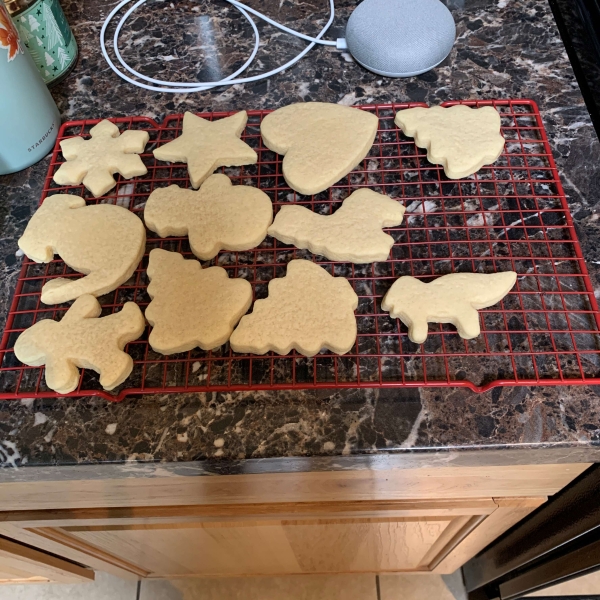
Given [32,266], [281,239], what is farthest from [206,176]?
[32,266]

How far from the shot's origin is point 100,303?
671 mm

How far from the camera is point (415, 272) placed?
2.22 feet

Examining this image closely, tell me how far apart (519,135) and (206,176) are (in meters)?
0.47

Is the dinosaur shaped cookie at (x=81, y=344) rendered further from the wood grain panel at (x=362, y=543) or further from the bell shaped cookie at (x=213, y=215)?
the wood grain panel at (x=362, y=543)

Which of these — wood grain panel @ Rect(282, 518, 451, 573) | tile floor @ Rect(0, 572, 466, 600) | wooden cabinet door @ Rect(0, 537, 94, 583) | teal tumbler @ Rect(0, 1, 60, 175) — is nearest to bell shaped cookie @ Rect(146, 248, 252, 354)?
teal tumbler @ Rect(0, 1, 60, 175)

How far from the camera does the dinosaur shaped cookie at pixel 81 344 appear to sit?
604 millimetres

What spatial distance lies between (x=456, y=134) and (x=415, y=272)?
0.75ft

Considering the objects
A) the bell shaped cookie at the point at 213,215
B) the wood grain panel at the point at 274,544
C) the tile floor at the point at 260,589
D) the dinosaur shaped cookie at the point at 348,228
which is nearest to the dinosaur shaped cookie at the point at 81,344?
the bell shaped cookie at the point at 213,215

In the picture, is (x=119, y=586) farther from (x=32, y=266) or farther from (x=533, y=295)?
(x=533, y=295)

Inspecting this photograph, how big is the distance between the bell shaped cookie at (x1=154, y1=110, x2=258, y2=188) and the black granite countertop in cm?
9

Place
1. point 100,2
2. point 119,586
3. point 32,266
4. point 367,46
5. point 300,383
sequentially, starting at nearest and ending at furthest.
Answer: point 300,383 < point 32,266 < point 367,46 < point 100,2 < point 119,586

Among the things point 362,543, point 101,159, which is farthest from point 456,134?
point 362,543

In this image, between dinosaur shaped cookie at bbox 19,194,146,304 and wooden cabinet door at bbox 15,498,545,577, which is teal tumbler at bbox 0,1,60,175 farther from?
wooden cabinet door at bbox 15,498,545,577

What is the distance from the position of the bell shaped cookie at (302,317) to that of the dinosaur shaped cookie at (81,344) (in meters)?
0.13
